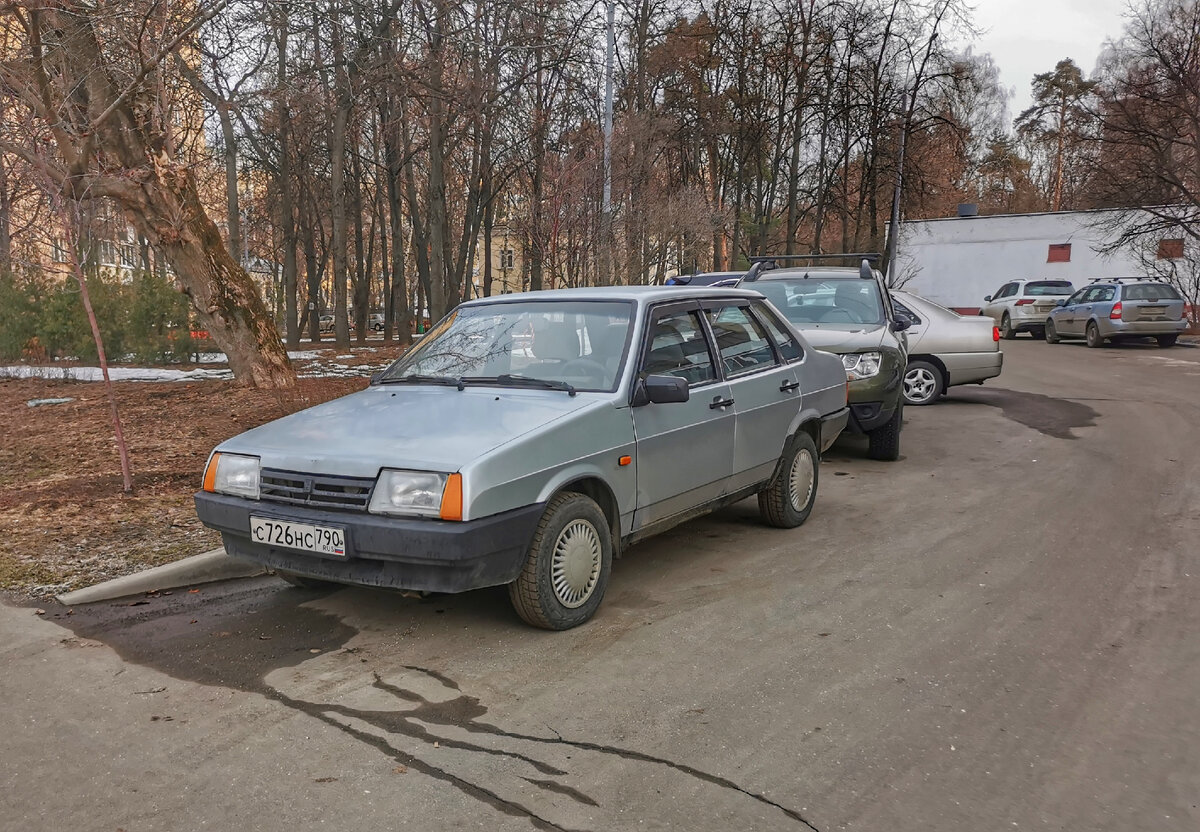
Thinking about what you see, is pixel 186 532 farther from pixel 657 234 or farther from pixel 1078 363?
pixel 657 234

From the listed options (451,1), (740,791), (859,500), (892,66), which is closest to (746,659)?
(740,791)

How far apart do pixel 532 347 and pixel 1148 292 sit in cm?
2215

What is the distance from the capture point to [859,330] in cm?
877

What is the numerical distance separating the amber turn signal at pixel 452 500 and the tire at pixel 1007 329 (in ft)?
94.1

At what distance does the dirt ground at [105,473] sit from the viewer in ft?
18.1

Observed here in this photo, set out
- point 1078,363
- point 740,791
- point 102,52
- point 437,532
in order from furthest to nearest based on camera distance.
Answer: point 1078,363, point 102,52, point 437,532, point 740,791

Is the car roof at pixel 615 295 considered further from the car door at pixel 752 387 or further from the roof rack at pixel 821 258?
the roof rack at pixel 821 258

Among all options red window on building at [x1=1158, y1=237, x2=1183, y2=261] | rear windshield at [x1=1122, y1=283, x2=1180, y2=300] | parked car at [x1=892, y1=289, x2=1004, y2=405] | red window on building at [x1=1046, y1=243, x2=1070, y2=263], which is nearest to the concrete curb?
parked car at [x1=892, y1=289, x2=1004, y2=405]

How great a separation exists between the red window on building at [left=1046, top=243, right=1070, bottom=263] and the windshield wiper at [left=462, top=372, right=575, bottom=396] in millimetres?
39587

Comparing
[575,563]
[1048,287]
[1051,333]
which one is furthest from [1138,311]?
[575,563]

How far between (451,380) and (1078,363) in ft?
57.5

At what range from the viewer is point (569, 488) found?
4.41 meters

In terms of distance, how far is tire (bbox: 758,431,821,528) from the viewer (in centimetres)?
614

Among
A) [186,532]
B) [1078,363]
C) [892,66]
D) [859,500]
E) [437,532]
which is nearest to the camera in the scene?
[437,532]
